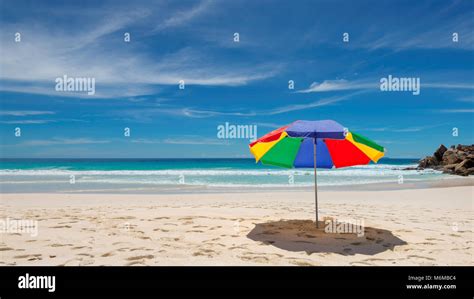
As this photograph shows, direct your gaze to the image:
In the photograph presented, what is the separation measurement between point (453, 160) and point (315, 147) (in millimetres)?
33865

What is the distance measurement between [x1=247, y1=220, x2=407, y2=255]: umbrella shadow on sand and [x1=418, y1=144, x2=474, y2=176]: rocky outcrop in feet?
88.8

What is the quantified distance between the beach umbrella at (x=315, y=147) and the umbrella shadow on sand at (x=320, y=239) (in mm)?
672

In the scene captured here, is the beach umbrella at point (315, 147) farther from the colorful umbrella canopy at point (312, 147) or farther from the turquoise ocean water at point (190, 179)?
the turquoise ocean water at point (190, 179)

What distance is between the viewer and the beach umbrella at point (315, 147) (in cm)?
527

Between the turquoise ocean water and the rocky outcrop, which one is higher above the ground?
the rocky outcrop

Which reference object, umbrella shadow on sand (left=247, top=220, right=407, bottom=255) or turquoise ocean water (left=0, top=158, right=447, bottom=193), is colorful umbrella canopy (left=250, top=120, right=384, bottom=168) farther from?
turquoise ocean water (left=0, top=158, right=447, bottom=193)

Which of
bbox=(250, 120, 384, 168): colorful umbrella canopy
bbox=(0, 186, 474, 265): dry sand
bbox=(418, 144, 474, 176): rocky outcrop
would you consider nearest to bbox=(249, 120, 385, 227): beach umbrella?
bbox=(250, 120, 384, 168): colorful umbrella canopy

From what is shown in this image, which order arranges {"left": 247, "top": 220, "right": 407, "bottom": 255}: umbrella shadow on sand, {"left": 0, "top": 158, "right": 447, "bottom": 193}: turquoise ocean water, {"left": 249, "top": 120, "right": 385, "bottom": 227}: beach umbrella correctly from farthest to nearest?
{"left": 0, "top": 158, "right": 447, "bottom": 193}: turquoise ocean water < {"left": 249, "top": 120, "right": 385, "bottom": 227}: beach umbrella < {"left": 247, "top": 220, "right": 407, "bottom": 255}: umbrella shadow on sand

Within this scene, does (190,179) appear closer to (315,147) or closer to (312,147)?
(312,147)

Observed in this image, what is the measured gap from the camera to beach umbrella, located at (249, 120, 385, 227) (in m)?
5.27
